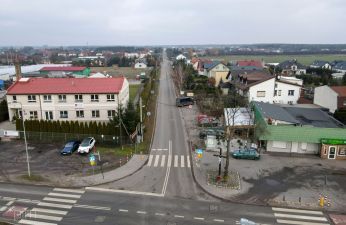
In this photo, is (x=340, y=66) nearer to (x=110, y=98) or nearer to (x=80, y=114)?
(x=110, y=98)

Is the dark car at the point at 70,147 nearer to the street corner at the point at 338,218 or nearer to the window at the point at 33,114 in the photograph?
the window at the point at 33,114

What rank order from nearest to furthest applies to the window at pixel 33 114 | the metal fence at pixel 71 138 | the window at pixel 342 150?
the window at pixel 342 150, the metal fence at pixel 71 138, the window at pixel 33 114

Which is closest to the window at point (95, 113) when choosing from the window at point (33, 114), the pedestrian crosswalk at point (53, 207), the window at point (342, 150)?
the window at point (33, 114)

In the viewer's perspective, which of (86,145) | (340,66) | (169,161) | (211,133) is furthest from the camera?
(340,66)

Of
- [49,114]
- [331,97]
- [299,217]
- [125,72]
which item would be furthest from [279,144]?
[125,72]

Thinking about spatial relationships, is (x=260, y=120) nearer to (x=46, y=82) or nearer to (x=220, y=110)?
(x=220, y=110)

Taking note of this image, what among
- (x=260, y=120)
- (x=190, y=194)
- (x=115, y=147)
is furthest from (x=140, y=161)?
(x=260, y=120)

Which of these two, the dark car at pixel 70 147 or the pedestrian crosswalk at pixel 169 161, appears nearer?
the pedestrian crosswalk at pixel 169 161
